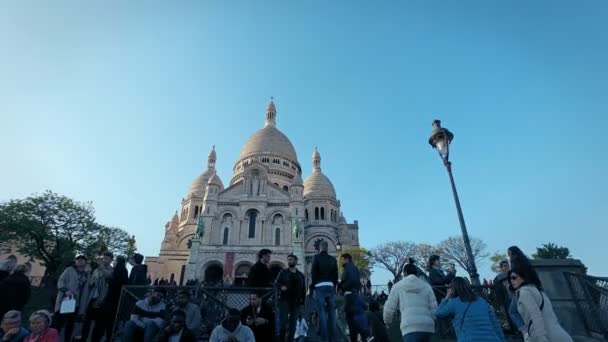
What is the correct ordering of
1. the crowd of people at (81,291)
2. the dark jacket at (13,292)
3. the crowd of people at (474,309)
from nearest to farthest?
the crowd of people at (474,309)
the dark jacket at (13,292)
the crowd of people at (81,291)

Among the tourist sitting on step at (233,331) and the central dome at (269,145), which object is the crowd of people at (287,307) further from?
the central dome at (269,145)

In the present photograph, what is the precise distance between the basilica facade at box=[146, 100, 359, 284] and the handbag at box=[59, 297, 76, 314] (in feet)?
69.3

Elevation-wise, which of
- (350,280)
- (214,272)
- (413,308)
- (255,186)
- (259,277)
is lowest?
(413,308)

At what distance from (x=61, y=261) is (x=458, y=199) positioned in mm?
32825

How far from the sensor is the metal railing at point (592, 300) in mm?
6266

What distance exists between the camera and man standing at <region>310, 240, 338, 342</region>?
689 cm

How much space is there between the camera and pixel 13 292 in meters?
6.50

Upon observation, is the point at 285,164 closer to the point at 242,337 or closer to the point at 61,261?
the point at 61,261

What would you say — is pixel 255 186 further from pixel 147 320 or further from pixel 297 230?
pixel 147 320

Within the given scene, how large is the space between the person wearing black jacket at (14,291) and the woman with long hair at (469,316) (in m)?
7.45

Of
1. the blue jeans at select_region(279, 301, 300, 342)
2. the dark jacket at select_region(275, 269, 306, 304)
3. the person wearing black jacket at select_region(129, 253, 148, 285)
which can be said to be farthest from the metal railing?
the person wearing black jacket at select_region(129, 253, 148, 285)

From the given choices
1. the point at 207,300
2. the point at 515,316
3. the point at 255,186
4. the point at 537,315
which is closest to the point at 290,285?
the point at 207,300

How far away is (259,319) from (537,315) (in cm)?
421

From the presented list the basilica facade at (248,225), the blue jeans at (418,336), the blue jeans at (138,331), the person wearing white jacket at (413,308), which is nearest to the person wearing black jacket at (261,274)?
the blue jeans at (138,331)
